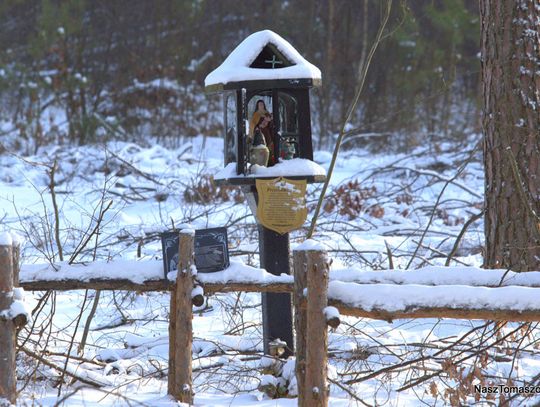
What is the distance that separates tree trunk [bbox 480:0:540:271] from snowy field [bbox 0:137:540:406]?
0.59 meters

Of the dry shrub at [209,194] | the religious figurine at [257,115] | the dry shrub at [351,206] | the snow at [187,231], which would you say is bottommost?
the dry shrub at [351,206]

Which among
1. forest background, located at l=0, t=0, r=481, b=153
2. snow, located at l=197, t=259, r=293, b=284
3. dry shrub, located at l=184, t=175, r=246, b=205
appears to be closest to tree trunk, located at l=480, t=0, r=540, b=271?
snow, located at l=197, t=259, r=293, b=284

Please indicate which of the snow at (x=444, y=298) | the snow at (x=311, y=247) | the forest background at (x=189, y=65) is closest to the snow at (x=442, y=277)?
the snow at (x=444, y=298)

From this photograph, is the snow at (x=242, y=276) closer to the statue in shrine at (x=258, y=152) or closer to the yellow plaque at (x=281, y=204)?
the yellow plaque at (x=281, y=204)

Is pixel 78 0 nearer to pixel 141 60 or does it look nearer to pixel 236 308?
pixel 141 60

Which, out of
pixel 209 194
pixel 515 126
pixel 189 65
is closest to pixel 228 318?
pixel 515 126

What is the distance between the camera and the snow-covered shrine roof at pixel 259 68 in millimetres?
4410

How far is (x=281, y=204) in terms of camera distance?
440cm

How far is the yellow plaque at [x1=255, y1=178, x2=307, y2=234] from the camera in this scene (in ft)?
14.4

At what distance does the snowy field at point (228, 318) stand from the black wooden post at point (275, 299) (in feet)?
0.58

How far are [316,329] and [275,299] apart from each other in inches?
42.1

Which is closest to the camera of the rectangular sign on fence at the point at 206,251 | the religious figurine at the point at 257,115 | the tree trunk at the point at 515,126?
the rectangular sign on fence at the point at 206,251

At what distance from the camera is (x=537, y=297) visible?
341cm

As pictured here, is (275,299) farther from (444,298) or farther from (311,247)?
(444,298)
